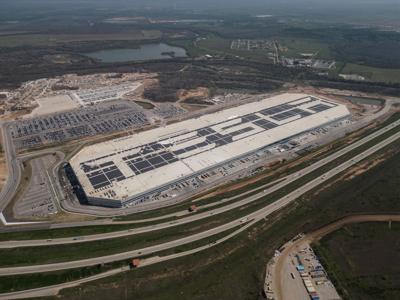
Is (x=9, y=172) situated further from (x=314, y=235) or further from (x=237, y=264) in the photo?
(x=314, y=235)

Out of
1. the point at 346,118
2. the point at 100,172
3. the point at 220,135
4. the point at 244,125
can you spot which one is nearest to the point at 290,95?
the point at 346,118

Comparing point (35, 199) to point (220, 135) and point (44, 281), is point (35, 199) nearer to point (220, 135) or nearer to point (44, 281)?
point (44, 281)

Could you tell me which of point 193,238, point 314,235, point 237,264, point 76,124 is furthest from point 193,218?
point 76,124

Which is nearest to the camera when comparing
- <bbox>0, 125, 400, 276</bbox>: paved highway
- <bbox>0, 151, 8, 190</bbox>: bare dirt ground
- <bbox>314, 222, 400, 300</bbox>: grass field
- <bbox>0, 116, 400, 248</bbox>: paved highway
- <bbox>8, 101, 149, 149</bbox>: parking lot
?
<bbox>314, 222, 400, 300</bbox>: grass field

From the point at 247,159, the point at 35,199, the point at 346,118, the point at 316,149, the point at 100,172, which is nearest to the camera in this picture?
the point at 35,199

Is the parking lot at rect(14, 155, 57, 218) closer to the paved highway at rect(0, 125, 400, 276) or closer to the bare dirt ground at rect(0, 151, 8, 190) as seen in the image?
the bare dirt ground at rect(0, 151, 8, 190)

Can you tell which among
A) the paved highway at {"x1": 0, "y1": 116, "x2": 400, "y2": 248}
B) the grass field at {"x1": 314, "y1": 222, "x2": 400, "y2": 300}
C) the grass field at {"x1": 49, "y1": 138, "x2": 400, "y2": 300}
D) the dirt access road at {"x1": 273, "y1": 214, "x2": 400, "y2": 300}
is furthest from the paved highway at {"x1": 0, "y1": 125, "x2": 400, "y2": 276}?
the grass field at {"x1": 314, "y1": 222, "x2": 400, "y2": 300}
